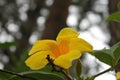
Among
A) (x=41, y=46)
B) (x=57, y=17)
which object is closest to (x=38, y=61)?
(x=41, y=46)

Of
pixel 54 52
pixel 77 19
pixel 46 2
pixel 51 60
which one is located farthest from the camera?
pixel 46 2

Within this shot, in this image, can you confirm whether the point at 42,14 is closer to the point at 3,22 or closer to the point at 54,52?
the point at 3,22

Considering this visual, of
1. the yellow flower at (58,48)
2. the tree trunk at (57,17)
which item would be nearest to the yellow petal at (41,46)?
the yellow flower at (58,48)

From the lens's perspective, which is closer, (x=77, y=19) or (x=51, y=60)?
(x=51, y=60)

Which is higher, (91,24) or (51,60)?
(91,24)

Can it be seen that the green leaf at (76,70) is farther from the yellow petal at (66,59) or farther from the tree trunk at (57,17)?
the tree trunk at (57,17)

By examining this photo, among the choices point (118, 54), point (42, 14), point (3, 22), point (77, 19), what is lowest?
point (118, 54)

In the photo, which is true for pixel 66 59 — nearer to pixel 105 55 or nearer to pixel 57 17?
pixel 105 55

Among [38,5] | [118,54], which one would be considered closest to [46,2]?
[38,5]
